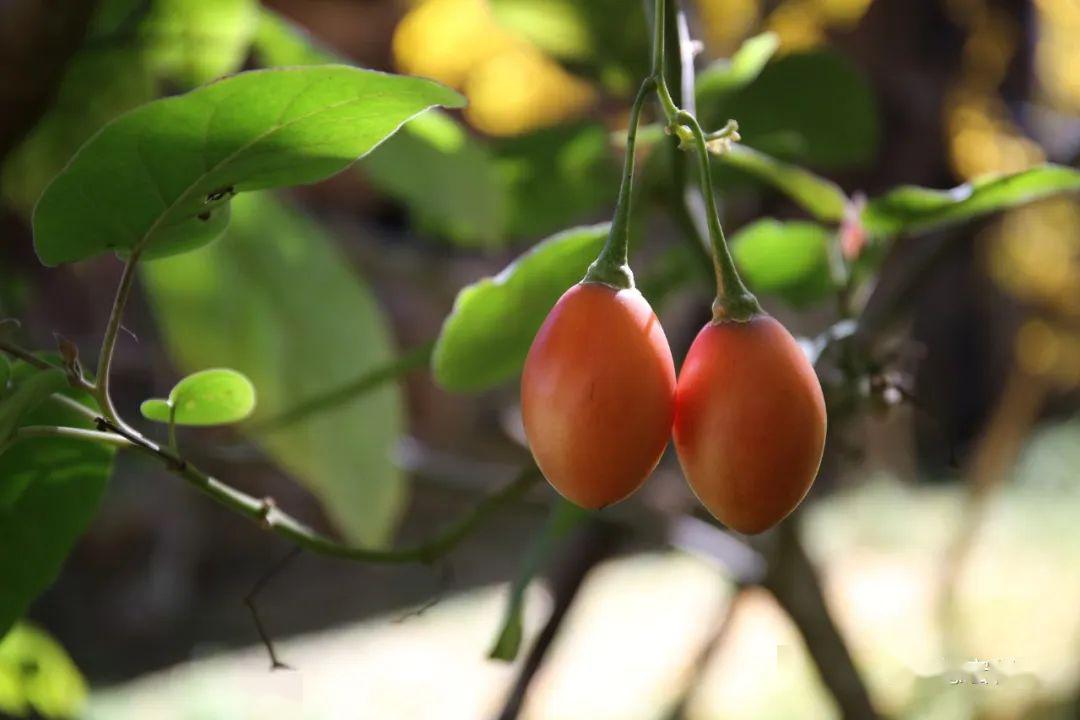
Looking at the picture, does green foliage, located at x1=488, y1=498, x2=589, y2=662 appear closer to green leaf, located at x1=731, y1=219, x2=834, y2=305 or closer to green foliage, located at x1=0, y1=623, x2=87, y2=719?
green leaf, located at x1=731, y1=219, x2=834, y2=305

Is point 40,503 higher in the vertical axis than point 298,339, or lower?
higher

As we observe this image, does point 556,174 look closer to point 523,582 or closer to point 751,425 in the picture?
point 523,582

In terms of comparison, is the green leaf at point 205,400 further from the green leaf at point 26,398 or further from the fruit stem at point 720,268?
the fruit stem at point 720,268

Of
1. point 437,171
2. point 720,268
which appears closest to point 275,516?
point 720,268

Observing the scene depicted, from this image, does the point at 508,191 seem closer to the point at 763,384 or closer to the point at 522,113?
the point at 763,384

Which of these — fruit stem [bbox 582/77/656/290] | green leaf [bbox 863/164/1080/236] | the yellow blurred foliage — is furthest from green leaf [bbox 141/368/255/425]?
the yellow blurred foliage

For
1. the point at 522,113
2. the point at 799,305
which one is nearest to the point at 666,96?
the point at 799,305
